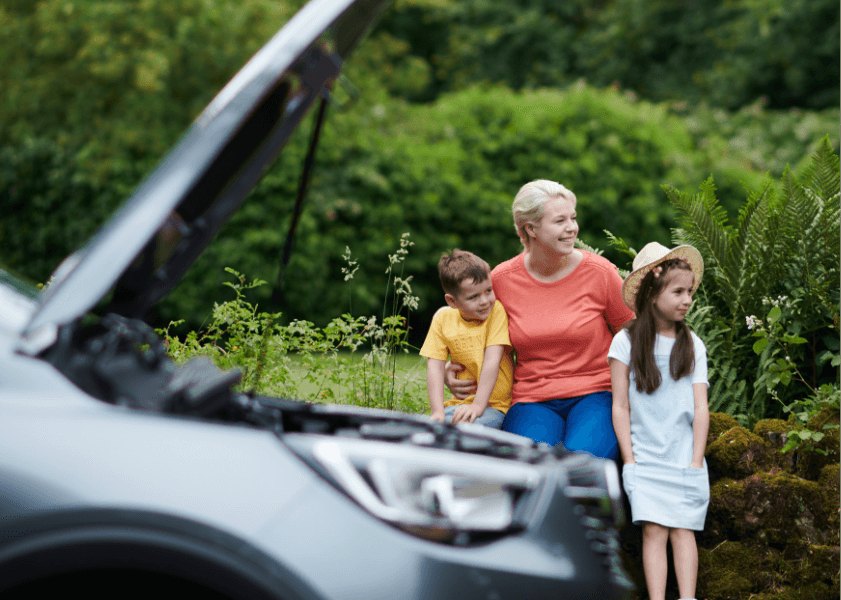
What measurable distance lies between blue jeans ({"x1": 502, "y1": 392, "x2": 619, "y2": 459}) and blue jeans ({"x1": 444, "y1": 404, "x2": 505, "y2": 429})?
0.09ft

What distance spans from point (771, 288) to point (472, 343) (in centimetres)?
131

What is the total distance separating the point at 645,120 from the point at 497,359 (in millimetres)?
10266

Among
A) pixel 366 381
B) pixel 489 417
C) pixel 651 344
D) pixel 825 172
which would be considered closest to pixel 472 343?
pixel 489 417

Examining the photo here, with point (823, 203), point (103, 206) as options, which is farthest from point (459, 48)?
point (823, 203)

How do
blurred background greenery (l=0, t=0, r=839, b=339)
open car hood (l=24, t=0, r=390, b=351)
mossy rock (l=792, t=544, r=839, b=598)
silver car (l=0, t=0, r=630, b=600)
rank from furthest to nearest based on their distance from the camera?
blurred background greenery (l=0, t=0, r=839, b=339), mossy rock (l=792, t=544, r=839, b=598), open car hood (l=24, t=0, r=390, b=351), silver car (l=0, t=0, r=630, b=600)

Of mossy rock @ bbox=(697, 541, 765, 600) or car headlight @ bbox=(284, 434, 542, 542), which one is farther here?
mossy rock @ bbox=(697, 541, 765, 600)

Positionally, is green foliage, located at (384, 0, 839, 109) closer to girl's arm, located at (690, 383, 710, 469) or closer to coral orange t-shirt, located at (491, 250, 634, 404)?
coral orange t-shirt, located at (491, 250, 634, 404)

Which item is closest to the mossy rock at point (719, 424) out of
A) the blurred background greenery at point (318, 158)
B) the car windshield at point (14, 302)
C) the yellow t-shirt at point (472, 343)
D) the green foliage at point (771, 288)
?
the green foliage at point (771, 288)

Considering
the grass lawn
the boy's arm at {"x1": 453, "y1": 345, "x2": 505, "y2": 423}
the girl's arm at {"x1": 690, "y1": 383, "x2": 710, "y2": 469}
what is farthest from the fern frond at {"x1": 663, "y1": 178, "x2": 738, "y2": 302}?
the grass lawn

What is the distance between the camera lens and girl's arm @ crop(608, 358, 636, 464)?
3.94 m

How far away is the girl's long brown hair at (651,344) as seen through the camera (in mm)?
3904

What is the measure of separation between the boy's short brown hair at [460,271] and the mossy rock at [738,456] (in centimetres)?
109

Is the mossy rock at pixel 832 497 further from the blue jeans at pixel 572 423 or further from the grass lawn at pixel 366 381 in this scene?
the grass lawn at pixel 366 381

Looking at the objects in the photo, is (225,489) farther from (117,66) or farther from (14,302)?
(117,66)
